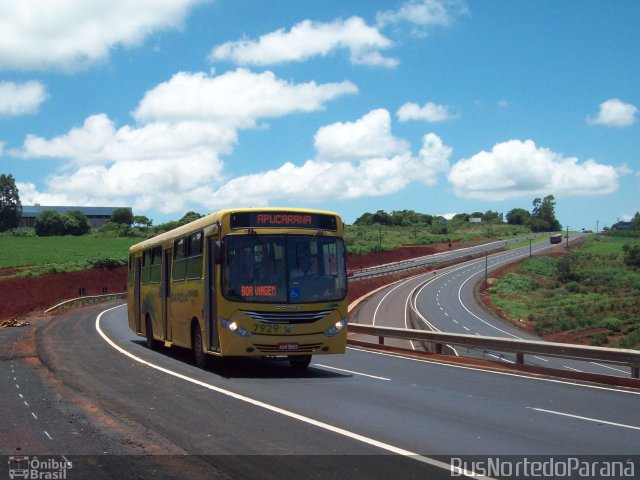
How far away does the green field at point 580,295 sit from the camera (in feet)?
179

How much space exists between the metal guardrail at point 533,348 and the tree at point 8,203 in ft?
450

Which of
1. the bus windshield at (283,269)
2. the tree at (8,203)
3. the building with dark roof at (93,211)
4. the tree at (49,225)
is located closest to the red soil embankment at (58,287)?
the bus windshield at (283,269)

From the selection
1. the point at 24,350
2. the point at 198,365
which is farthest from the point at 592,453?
the point at 24,350

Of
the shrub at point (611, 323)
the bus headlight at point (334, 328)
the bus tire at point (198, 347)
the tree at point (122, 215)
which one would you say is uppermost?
the tree at point (122, 215)

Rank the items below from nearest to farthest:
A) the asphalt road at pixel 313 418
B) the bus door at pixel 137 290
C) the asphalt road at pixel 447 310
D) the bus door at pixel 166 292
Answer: the asphalt road at pixel 313 418, the bus door at pixel 166 292, the bus door at pixel 137 290, the asphalt road at pixel 447 310

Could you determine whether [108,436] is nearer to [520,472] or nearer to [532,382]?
[520,472]

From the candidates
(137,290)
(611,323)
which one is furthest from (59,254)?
(137,290)

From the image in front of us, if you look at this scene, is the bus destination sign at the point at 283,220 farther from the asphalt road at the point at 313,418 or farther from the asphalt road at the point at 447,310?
the asphalt road at the point at 447,310

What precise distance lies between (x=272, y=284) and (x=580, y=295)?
7071 centimetres

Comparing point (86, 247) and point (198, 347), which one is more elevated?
point (86, 247)

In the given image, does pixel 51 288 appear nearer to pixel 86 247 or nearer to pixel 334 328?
pixel 86 247

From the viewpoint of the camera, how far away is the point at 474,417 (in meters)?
11.0

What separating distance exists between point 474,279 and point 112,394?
86109mm

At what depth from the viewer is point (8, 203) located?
14775 cm
